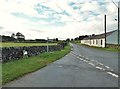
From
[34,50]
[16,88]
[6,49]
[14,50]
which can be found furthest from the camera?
[34,50]

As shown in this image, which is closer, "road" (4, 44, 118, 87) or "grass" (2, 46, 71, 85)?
"road" (4, 44, 118, 87)

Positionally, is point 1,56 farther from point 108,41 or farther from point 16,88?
point 108,41

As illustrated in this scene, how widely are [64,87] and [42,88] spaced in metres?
0.72

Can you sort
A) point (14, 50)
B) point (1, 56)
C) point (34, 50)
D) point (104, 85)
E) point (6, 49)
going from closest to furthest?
point (104, 85) → point (1, 56) → point (6, 49) → point (14, 50) → point (34, 50)

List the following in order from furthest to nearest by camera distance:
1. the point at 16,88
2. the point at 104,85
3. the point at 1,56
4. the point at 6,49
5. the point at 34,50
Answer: the point at 34,50 < the point at 6,49 < the point at 1,56 < the point at 104,85 < the point at 16,88

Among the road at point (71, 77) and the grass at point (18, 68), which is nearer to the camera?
the road at point (71, 77)

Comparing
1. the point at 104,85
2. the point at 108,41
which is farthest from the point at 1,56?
the point at 108,41

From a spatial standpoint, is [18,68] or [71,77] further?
[18,68]

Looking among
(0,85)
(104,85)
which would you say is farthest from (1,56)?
(104,85)

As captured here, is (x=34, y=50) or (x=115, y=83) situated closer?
(x=115, y=83)

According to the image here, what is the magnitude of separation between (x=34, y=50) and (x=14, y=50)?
800 cm

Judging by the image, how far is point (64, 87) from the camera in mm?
9125

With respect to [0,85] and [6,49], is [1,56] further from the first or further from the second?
[0,85]

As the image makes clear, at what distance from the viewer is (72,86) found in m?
9.36
